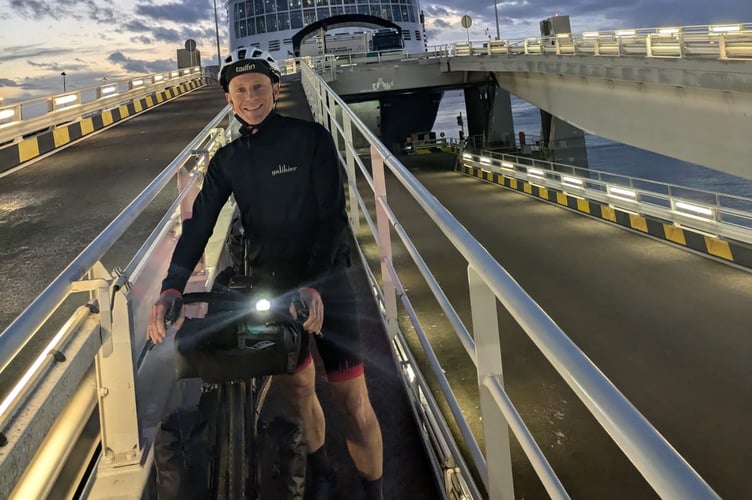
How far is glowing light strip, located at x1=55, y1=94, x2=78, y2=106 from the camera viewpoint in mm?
15531

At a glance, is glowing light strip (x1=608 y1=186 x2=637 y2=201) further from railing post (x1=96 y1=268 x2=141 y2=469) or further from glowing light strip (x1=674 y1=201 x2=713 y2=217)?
railing post (x1=96 y1=268 x2=141 y2=469)

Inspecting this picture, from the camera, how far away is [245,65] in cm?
235

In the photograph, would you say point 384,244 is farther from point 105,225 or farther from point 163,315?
point 105,225

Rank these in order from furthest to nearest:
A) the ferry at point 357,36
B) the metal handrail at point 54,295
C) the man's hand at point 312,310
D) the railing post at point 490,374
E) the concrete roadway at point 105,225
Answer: the ferry at point 357,36 → the concrete roadway at point 105,225 → the man's hand at point 312,310 → the railing post at point 490,374 → the metal handrail at point 54,295

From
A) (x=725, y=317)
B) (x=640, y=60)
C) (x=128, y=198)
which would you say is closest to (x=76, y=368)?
(x=128, y=198)

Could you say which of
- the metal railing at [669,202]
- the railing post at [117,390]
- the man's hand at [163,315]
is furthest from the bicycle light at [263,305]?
the metal railing at [669,202]

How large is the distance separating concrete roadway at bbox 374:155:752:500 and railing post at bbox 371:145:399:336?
1918 mm

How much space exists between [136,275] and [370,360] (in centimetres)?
176

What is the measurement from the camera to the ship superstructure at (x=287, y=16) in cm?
5056

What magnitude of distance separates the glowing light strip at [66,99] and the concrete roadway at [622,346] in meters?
11.5

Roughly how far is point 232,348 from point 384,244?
182 cm

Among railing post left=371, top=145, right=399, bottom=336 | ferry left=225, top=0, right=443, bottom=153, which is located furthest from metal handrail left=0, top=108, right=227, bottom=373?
ferry left=225, top=0, right=443, bottom=153

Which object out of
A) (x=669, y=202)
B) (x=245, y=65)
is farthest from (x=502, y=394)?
(x=669, y=202)

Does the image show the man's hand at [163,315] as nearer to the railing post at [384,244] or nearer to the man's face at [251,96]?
the man's face at [251,96]
